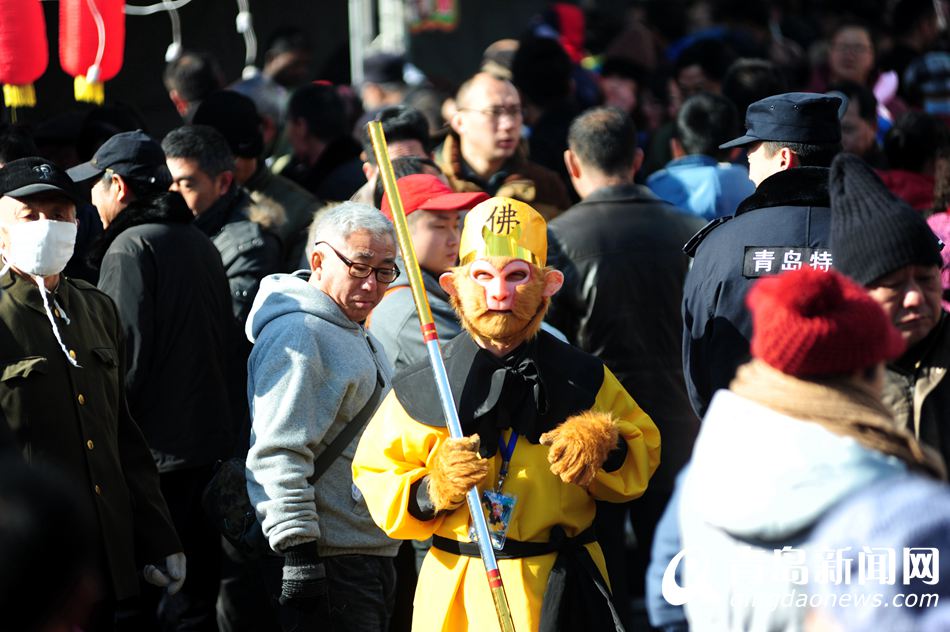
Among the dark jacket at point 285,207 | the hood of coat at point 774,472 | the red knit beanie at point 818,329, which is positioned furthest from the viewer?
the dark jacket at point 285,207

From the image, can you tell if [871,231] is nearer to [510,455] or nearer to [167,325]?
[510,455]

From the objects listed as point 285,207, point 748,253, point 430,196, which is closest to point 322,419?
point 430,196

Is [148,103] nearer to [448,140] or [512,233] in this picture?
[448,140]

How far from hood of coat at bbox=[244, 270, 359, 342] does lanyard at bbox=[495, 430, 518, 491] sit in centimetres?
91

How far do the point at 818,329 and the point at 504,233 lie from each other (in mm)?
1538

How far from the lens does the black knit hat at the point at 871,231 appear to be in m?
3.59

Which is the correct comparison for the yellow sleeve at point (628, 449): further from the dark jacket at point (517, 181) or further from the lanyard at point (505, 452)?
the dark jacket at point (517, 181)

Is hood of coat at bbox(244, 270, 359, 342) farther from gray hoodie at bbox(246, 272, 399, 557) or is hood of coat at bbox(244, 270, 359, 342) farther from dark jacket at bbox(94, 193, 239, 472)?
dark jacket at bbox(94, 193, 239, 472)

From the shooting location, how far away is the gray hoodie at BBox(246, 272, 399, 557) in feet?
14.5

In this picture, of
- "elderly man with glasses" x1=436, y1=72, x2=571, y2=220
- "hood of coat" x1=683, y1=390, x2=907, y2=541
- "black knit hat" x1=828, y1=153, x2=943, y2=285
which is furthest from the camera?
"elderly man with glasses" x1=436, y1=72, x2=571, y2=220

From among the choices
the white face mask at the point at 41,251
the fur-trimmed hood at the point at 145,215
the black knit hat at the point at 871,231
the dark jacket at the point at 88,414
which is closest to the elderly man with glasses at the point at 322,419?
the dark jacket at the point at 88,414

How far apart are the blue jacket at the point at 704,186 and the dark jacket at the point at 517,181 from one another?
0.52 meters

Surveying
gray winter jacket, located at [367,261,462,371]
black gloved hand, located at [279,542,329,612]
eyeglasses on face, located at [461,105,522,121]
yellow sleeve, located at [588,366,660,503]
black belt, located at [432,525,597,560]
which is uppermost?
eyeglasses on face, located at [461,105,522,121]

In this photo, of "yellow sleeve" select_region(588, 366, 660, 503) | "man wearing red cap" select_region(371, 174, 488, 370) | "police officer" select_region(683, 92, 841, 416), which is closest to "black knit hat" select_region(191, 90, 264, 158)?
"man wearing red cap" select_region(371, 174, 488, 370)
